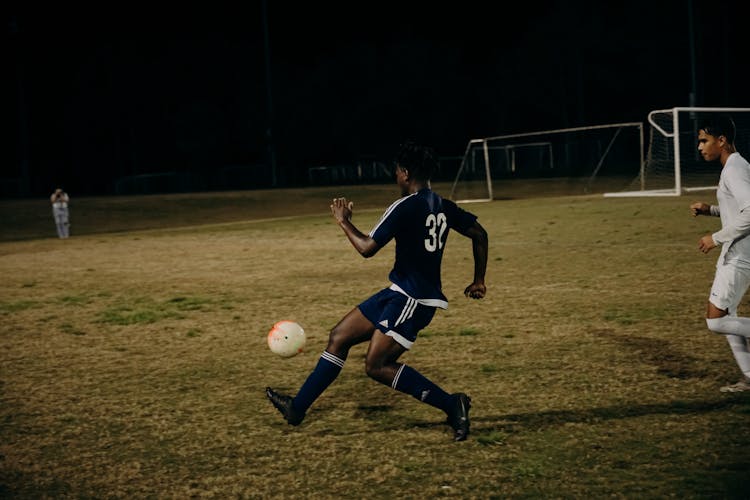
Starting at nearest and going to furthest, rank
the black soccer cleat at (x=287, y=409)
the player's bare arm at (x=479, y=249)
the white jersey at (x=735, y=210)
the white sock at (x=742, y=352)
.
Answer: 1. the player's bare arm at (x=479, y=249)
2. the black soccer cleat at (x=287, y=409)
3. the white jersey at (x=735, y=210)
4. the white sock at (x=742, y=352)

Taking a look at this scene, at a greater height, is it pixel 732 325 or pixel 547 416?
pixel 732 325

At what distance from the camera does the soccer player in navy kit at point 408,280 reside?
495 cm

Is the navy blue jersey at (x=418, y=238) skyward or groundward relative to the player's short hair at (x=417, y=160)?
groundward

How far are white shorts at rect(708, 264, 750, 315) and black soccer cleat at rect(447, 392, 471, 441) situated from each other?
2.04m

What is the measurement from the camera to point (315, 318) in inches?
381

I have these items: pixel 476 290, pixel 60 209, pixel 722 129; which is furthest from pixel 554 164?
pixel 476 290

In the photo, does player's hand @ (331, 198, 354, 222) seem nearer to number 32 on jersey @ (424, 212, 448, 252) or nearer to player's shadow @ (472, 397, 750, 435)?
number 32 on jersey @ (424, 212, 448, 252)

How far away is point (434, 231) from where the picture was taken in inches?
197

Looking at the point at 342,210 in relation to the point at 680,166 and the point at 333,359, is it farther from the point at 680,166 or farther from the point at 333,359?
the point at 680,166

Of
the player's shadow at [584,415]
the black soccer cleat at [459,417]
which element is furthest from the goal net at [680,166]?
the black soccer cleat at [459,417]

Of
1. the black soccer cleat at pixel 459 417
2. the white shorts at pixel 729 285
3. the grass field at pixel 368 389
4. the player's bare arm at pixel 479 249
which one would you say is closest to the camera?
the grass field at pixel 368 389

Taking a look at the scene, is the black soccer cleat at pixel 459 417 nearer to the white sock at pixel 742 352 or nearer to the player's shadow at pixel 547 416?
the player's shadow at pixel 547 416

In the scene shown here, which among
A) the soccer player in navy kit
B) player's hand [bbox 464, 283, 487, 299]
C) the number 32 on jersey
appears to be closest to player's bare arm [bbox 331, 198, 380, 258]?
the soccer player in navy kit

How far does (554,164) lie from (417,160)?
173ft
